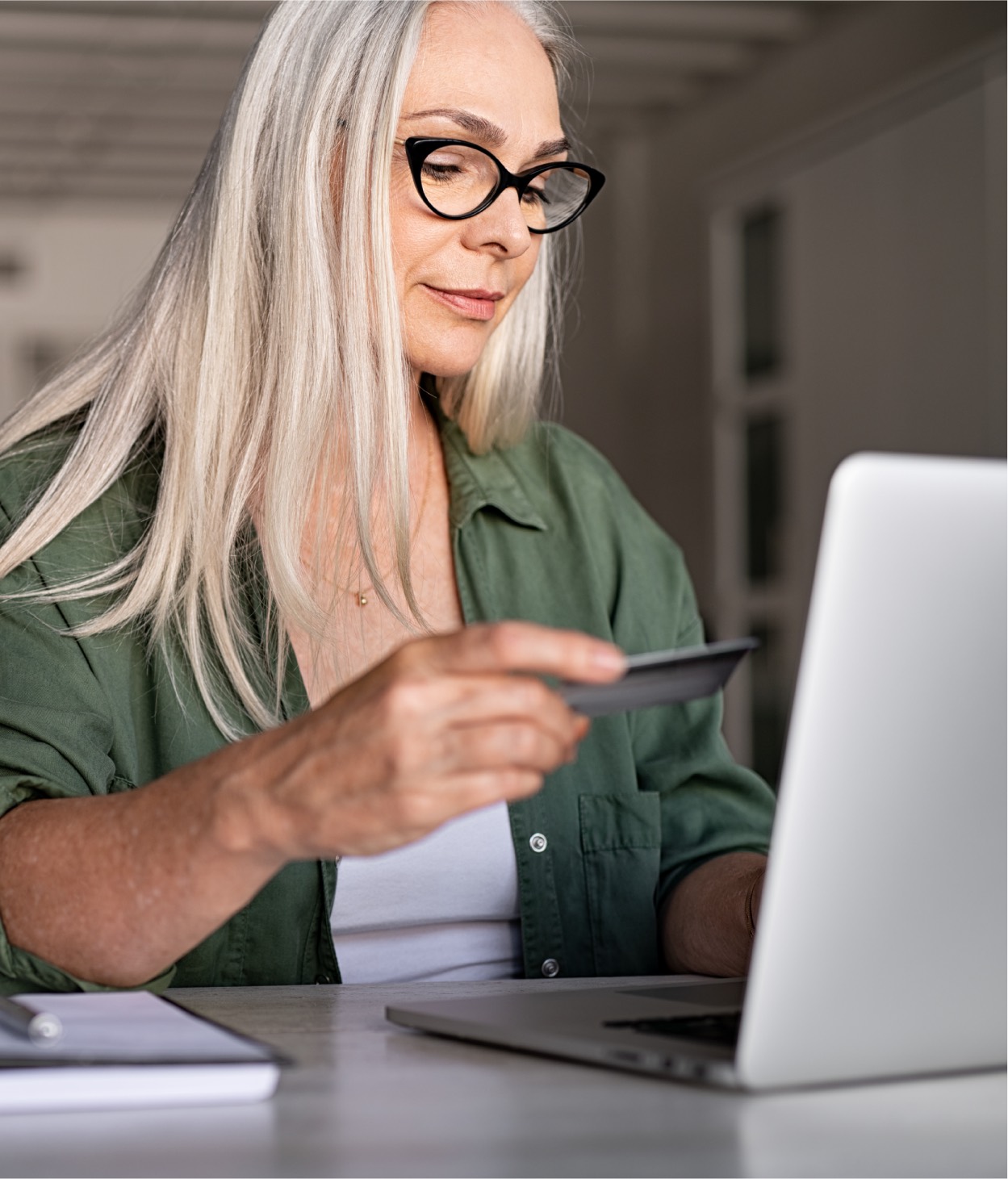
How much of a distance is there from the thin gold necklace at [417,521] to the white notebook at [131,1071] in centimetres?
83

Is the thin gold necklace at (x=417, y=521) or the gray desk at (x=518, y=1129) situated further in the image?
the thin gold necklace at (x=417, y=521)

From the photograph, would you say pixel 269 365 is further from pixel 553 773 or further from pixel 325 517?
pixel 553 773

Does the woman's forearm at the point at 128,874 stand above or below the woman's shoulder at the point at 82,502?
below

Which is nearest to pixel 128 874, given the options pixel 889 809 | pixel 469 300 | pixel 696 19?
pixel 889 809

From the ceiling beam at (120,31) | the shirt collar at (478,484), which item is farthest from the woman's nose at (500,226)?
the ceiling beam at (120,31)

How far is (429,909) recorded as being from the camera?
1.53 m

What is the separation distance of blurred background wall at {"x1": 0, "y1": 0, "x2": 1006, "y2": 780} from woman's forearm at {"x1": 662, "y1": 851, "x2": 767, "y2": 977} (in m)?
3.16

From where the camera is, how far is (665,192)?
7270 millimetres

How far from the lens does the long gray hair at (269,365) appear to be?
151 cm

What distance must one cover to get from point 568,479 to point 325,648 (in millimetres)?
402

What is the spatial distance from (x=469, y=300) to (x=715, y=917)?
2.14ft

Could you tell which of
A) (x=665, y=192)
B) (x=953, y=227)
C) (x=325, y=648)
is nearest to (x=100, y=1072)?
(x=325, y=648)

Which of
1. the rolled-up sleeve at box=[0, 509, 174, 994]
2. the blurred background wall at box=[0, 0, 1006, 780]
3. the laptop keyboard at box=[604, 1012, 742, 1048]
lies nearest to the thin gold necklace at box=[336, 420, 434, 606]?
the rolled-up sleeve at box=[0, 509, 174, 994]

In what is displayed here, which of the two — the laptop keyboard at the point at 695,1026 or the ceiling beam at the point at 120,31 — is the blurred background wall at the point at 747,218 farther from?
the laptop keyboard at the point at 695,1026
